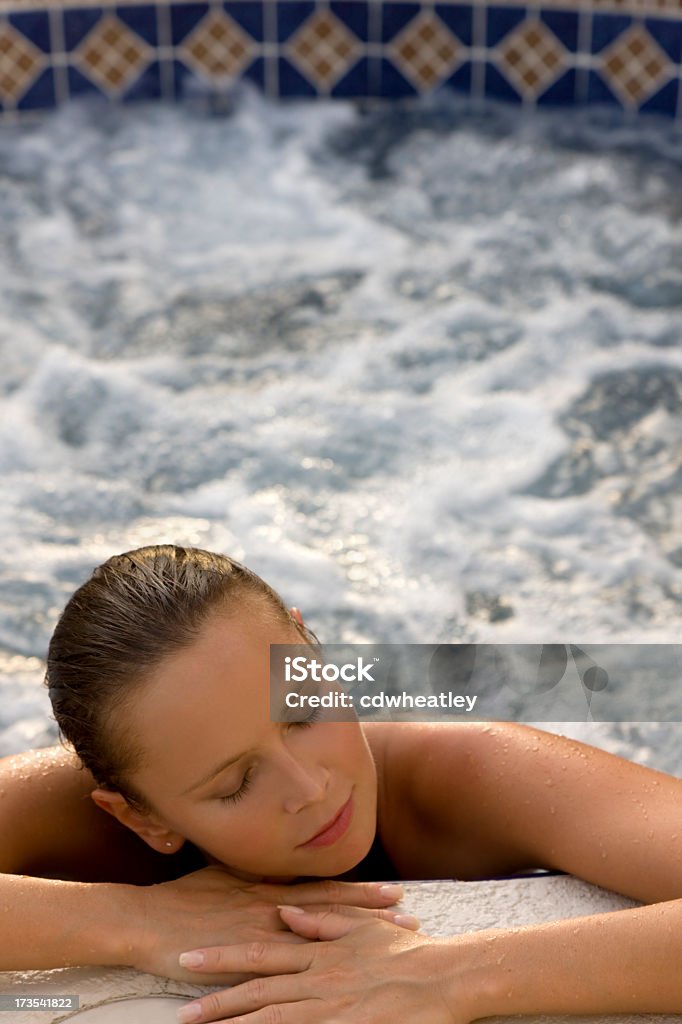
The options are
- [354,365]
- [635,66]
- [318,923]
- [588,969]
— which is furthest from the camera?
[635,66]

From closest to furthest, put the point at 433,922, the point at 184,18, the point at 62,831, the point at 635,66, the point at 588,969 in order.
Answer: the point at 588,969 < the point at 433,922 < the point at 62,831 < the point at 635,66 < the point at 184,18

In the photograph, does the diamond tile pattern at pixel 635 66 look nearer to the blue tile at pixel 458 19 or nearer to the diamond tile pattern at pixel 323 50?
the blue tile at pixel 458 19

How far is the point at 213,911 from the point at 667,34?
153 inches

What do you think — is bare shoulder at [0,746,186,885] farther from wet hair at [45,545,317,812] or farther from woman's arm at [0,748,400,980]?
wet hair at [45,545,317,812]

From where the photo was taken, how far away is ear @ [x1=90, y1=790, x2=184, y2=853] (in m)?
1.44

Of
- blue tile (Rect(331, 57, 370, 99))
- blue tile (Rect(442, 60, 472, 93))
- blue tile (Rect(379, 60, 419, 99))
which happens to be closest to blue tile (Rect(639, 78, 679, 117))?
blue tile (Rect(442, 60, 472, 93))

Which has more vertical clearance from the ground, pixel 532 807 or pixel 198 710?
pixel 198 710

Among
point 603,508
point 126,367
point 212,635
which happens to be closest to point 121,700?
point 212,635

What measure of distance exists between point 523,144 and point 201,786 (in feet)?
11.7

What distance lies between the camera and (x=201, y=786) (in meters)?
1.37

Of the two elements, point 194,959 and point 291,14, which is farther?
point 291,14

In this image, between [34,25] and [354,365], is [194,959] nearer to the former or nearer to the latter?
[354,365]

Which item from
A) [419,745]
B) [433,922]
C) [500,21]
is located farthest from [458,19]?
[433,922]

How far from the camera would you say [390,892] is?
58.2 inches
